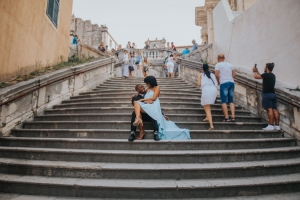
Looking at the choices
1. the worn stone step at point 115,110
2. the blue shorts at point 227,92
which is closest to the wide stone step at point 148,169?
the blue shorts at point 227,92

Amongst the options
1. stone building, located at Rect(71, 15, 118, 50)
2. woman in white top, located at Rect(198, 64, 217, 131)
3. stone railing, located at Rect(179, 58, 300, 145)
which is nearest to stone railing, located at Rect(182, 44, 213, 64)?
stone railing, located at Rect(179, 58, 300, 145)

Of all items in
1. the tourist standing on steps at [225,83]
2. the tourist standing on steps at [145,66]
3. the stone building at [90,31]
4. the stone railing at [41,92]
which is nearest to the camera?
the stone railing at [41,92]

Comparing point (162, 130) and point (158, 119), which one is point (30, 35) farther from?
point (162, 130)

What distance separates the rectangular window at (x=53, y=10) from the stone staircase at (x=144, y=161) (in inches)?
209

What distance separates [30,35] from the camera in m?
6.20

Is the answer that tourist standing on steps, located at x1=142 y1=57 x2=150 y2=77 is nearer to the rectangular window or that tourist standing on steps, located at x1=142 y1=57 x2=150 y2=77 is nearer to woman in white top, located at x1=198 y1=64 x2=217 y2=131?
the rectangular window

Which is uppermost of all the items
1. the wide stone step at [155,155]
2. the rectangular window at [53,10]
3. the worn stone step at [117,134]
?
the rectangular window at [53,10]

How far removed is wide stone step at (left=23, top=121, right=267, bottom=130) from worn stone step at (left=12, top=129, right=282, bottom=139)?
0.33 meters

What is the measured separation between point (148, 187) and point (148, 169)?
0.35m

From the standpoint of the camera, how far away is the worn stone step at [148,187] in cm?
268

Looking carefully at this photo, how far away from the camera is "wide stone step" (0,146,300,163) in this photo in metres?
3.33

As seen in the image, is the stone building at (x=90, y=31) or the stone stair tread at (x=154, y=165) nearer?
the stone stair tread at (x=154, y=165)

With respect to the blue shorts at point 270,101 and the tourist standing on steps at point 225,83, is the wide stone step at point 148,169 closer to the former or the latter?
the blue shorts at point 270,101

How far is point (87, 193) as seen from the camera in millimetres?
2709
